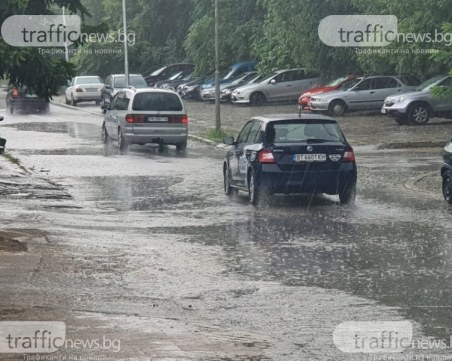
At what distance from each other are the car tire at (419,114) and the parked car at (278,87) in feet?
49.2

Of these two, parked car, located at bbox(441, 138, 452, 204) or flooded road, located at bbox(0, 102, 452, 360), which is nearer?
flooded road, located at bbox(0, 102, 452, 360)

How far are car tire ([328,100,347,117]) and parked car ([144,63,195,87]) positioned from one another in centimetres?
2457

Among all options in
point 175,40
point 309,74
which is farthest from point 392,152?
point 175,40

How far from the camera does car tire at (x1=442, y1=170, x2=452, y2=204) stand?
64.0 feet

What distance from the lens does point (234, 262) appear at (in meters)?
14.2

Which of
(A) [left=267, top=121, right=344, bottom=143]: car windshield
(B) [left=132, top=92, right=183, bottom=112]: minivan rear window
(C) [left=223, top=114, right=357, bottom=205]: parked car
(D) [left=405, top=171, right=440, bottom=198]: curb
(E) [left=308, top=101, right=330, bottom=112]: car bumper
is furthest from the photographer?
(E) [left=308, top=101, right=330, bottom=112]: car bumper

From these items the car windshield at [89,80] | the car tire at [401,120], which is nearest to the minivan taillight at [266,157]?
the car tire at [401,120]

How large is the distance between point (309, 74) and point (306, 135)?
34973mm

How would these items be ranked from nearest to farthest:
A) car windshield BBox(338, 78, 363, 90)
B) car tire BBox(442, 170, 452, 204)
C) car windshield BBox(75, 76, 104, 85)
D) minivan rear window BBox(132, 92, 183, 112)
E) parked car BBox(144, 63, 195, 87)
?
1. car tire BBox(442, 170, 452, 204)
2. minivan rear window BBox(132, 92, 183, 112)
3. car windshield BBox(338, 78, 363, 90)
4. car windshield BBox(75, 76, 104, 85)
5. parked car BBox(144, 63, 195, 87)

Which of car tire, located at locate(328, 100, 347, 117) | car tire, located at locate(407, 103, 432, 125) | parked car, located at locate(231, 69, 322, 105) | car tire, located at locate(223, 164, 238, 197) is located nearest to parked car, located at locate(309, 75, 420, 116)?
car tire, located at locate(328, 100, 347, 117)

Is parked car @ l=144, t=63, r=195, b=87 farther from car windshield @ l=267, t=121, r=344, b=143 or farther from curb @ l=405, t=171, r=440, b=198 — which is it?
car windshield @ l=267, t=121, r=344, b=143

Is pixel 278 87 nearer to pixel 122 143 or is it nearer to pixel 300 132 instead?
pixel 122 143

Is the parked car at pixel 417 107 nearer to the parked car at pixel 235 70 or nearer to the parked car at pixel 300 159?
the parked car at pixel 300 159

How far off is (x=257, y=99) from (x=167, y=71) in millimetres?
16664
